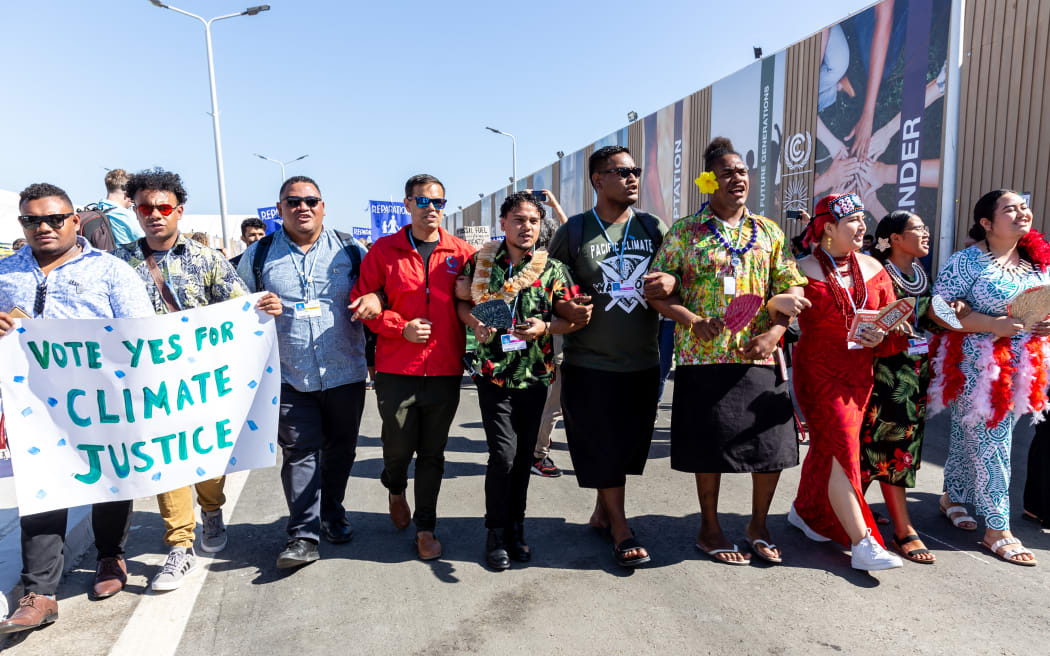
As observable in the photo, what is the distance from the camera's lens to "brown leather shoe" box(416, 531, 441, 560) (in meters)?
3.49

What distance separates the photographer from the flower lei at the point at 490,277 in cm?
336

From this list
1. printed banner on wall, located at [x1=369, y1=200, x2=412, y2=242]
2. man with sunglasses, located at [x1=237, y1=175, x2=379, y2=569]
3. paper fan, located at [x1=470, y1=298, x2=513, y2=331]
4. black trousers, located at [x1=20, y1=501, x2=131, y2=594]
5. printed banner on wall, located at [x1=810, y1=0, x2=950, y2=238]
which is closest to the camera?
black trousers, located at [x1=20, y1=501, x2=131, y2=594]

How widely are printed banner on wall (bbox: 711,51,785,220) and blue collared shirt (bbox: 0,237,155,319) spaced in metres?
12.2

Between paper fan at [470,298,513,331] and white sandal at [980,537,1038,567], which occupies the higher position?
paper fan at [470,298,513,331]

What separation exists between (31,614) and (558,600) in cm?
230

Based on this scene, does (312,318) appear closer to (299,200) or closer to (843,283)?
(299,200)

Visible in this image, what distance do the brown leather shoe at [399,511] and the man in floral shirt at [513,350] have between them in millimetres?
665

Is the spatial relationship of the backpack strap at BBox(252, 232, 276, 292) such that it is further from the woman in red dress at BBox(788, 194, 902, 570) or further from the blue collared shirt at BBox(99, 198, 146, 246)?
the woman in red dress at BBox(788, 194, 902, 570)

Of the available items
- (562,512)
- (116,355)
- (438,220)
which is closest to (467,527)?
(562,512)

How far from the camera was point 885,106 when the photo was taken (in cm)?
1005

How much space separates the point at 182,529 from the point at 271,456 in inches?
22.9

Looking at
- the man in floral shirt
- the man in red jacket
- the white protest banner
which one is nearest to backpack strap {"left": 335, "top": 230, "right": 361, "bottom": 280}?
the man in red jacket

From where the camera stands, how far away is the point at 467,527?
13.1ft

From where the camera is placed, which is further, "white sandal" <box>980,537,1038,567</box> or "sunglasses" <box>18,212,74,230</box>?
"white sandal" <box>980,537,1038,567</box>
